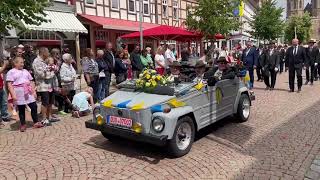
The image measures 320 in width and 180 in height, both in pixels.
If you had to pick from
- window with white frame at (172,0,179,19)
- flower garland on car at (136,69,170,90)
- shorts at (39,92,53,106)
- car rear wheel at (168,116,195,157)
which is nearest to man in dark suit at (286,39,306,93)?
flower garland on car at (136,69,170,90)

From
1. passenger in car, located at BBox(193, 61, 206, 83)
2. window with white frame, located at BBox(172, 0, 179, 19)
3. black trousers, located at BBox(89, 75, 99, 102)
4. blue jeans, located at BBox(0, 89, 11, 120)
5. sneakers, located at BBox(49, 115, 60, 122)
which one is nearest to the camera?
passenger in car, located at BBox(193, 61, 206, 83)

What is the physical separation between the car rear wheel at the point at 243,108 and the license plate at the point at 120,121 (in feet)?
10.4

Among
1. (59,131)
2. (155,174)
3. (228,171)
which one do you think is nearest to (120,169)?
(155,174)

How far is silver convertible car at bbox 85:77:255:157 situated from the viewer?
5652 mm

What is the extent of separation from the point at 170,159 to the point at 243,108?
3.03m

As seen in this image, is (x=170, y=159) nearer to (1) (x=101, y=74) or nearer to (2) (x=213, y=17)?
(1) (x=101, y=74)

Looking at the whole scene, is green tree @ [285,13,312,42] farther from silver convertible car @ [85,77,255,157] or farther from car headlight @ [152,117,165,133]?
car headlight @ [152,117,165,133]

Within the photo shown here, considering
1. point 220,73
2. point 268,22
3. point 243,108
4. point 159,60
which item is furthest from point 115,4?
point 268,22

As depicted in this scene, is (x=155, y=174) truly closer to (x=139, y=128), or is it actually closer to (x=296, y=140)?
(x=139, y=128)

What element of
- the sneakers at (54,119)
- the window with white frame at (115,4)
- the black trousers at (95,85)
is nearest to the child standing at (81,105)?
the sneakers at (54,119)

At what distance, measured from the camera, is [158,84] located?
6438 mm

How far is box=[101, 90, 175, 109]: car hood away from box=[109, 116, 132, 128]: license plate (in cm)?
21

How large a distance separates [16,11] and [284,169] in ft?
21.9

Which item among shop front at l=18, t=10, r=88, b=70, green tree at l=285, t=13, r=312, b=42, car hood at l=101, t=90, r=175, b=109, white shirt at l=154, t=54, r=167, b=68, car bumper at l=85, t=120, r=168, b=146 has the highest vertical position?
green tree at l=285, t=13, r=312, b=42
